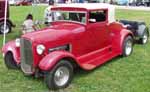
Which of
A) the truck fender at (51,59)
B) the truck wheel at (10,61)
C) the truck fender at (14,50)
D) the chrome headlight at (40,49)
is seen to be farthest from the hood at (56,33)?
the truck wheel at (10,61)

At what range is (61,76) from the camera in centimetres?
637

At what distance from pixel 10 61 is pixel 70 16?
1895mm

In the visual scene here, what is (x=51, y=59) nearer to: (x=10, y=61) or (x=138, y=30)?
(x=10, y=61)

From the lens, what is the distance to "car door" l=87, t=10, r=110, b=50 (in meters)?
7.49

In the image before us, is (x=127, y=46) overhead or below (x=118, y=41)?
below

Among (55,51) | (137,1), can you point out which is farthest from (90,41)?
(137,1)

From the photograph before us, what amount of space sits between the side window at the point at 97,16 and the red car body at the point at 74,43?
3.8 inches

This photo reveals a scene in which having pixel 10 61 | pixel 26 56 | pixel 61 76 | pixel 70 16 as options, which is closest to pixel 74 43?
pixel 70 16

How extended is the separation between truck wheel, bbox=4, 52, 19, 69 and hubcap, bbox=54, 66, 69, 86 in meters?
1.78

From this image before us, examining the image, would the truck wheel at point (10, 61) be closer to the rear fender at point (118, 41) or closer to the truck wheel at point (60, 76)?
the truck wheel at point (60, 76)

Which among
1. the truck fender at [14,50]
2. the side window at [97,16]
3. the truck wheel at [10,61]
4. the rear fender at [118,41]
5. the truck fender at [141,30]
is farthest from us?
the truck fender at [141,30]

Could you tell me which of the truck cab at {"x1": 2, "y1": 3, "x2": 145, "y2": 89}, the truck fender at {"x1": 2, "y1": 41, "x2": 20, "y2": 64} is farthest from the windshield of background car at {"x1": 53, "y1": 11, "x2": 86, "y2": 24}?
the truck fender at {"x1": 2, "y1": 41, "x2": 20, "y2": 64}

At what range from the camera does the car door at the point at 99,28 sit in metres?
7.49

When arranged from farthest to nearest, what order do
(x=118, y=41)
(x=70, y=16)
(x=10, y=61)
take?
(x=118, y=41), (x=10, y=61), (x=70, y=16)
